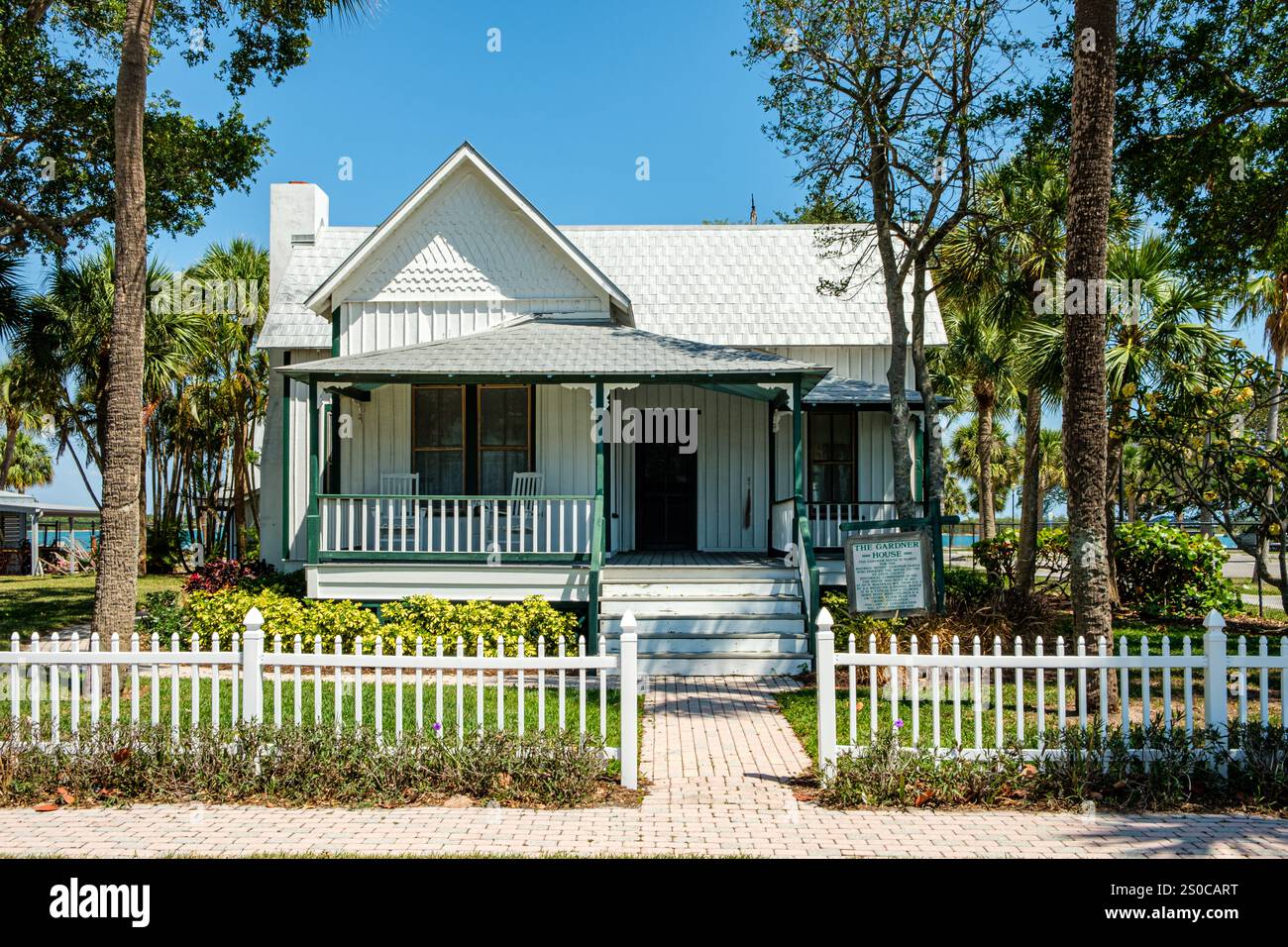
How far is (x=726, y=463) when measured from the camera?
58.9ft

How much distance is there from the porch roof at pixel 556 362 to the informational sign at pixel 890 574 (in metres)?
2.93

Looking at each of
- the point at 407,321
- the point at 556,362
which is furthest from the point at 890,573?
the point at 407,321

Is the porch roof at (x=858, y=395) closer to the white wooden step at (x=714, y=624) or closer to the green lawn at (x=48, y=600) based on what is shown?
the white wooden step at (x=714, y=624)

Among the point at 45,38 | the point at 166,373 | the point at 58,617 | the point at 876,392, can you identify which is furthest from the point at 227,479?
the point at 876,392

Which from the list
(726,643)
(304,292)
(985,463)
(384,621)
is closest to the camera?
(726,643)

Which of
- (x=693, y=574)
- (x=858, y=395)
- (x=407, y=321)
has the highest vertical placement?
(x=407, y=321)

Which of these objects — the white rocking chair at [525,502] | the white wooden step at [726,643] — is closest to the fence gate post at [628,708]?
the white wooden step at [726,643]

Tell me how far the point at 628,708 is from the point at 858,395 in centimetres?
1175

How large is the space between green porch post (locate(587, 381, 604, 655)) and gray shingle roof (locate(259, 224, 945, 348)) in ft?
21.4

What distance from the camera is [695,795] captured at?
282 inches

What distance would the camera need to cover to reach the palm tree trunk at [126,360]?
32.3 ft

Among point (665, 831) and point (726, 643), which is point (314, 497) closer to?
point (726, 643)

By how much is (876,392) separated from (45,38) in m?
15.3

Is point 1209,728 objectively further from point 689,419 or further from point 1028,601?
point 689,419
